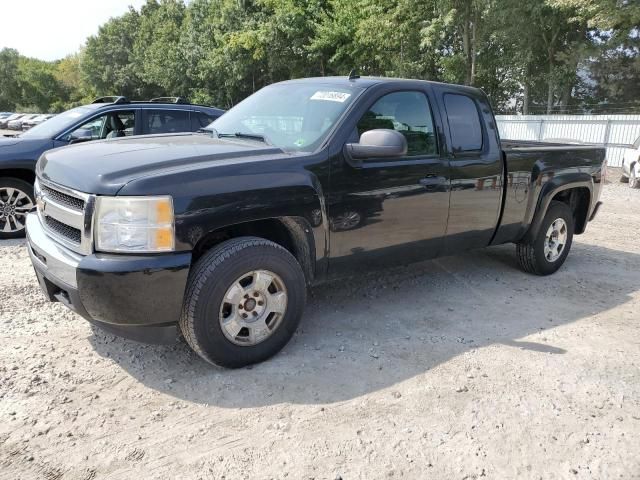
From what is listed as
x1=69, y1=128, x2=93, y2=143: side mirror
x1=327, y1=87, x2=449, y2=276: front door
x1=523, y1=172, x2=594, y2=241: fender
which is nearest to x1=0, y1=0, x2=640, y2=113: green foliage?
x1=523, y1=172, x2=594, y2=241: fender

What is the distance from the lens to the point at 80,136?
6.99 meters

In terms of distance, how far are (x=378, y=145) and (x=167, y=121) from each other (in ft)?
16.3

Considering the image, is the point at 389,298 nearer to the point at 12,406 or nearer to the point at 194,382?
the point at 194,382

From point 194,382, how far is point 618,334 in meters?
3.31

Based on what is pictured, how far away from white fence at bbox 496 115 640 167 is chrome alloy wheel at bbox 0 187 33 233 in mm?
14041

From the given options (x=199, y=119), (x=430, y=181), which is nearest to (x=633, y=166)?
(x=199, y=119)

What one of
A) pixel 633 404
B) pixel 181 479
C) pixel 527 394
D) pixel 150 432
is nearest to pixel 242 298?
pixel 150 432

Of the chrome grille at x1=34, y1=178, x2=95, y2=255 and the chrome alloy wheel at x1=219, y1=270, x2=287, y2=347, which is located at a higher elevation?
the chrome grille at x1=34, y1=178, x2=95, y2=255

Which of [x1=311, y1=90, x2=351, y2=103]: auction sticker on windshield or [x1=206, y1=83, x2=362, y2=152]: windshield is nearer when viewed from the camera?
[x1=206, y1=83, x2=362, y2=152]: windshield

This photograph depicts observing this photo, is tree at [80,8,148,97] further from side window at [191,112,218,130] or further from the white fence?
side window at [191,112,218,130]

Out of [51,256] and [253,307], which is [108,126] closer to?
[51,256]

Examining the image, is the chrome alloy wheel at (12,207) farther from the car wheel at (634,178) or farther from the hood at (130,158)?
the car wheel at (634,178)

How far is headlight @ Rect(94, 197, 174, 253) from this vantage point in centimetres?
286

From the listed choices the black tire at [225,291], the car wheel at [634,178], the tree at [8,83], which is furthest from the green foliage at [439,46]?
the tree at [8,83]
